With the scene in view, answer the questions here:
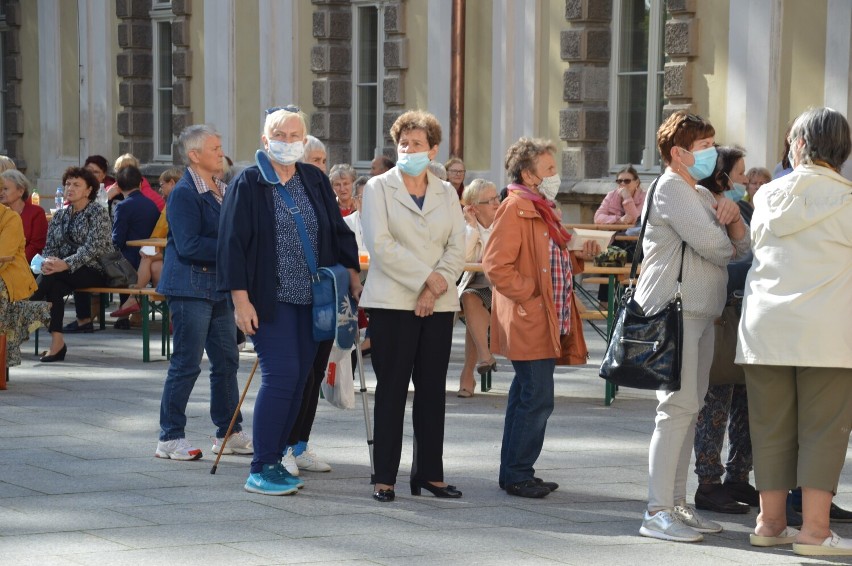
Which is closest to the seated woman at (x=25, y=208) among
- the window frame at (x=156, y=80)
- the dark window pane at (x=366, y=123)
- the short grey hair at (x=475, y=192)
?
the short grey hair at (x=475, y=192)

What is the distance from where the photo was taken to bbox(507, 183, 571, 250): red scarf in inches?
306

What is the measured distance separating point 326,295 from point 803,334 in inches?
85.8

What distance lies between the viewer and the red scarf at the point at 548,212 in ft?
25.5

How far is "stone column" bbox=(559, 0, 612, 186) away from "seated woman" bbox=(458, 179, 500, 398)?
7.29 metres

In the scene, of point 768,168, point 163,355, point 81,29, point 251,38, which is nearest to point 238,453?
point 163,355

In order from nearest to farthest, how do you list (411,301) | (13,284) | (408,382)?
(411,301) → (408,382) → (13,284)

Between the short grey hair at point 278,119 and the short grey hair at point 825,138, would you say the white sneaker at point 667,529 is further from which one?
the short grey hair at point 278,119

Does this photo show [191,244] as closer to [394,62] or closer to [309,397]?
[309,397]

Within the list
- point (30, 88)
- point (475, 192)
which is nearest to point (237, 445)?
point (475, 192)

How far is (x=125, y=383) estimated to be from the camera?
1153 centimetres

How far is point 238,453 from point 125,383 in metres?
3.04

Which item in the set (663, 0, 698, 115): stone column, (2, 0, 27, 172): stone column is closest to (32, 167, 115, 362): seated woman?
(663, 0, 698, 115): stone column

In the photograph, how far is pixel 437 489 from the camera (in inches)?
298

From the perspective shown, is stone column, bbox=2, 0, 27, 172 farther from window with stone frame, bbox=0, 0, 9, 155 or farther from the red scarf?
the red scarf
